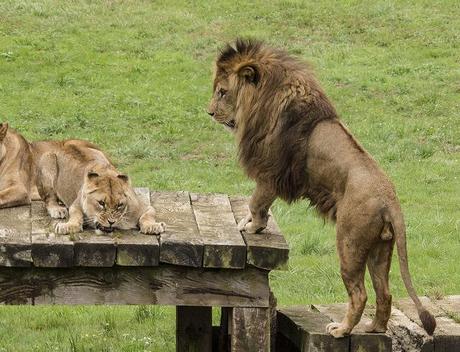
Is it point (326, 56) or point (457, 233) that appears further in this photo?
point (326, 56)

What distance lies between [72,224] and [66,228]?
0.06 m

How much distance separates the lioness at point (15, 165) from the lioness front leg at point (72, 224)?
0.83 meters

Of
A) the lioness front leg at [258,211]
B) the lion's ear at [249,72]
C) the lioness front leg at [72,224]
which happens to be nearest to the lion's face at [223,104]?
the lion's ear at [249,72]

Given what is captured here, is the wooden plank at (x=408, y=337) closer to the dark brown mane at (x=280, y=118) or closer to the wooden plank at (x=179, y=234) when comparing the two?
the dark brown mane at (x=280, y=118)

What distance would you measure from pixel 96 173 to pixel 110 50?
577 inches

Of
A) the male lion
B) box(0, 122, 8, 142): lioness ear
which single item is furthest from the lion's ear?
box(0, 122, 8, 142): lioness ear

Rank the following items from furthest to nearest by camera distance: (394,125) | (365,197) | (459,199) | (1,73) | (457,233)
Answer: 1. (1,73)
2. (394,125)
3. (459,199)
4. (457,233)
5. (365,197)

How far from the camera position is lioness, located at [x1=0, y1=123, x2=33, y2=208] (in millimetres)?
6977

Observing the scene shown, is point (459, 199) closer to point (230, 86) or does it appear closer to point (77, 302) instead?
point (230, 86)

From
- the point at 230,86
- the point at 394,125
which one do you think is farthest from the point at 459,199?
the point at 230,86

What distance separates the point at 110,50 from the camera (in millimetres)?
20703

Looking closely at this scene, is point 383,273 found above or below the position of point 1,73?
above

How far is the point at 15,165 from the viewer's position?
7.17m

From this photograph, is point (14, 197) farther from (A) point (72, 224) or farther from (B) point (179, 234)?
(B) point (179, 234)
